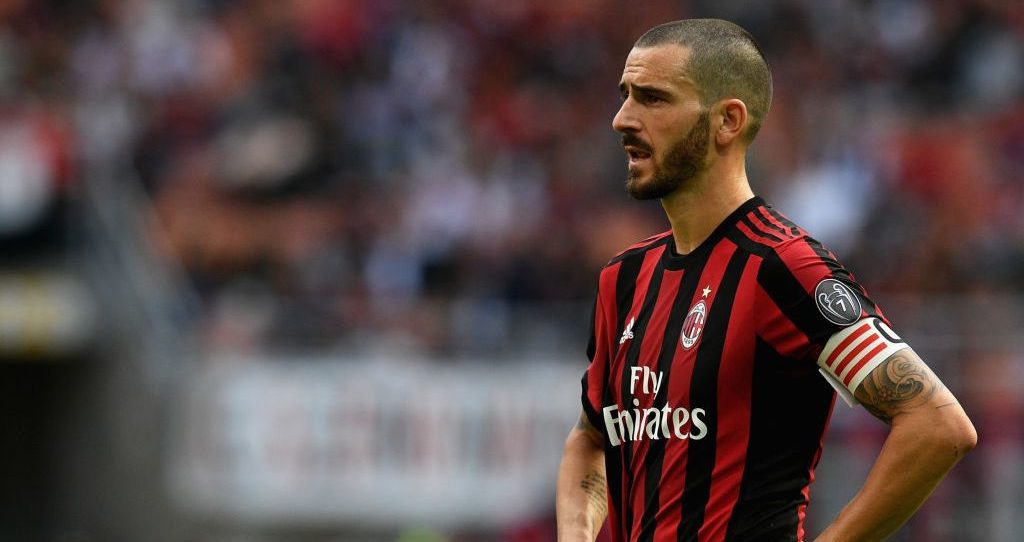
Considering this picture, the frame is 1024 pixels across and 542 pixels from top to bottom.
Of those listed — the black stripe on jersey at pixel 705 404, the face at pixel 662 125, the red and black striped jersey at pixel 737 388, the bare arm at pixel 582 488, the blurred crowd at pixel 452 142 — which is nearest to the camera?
the red and black striped jersey at pixel 737 388

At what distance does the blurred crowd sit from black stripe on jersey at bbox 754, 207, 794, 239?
8.15 meters

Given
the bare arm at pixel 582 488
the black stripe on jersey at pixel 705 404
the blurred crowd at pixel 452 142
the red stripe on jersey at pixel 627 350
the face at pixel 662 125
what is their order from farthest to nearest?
the blurred crowd at pixel 452 142 < the bare arm at pixel 582 488 < the red stripe on jersey at pixel 627 350 < the face at pixel 662 125 < the black stripe on jersey at pixel 705 404

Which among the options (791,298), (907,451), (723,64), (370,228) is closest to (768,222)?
(791,298)

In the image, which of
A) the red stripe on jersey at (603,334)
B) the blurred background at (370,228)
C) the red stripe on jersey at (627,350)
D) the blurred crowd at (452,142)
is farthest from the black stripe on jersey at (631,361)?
the blurred crowd at (452,142)

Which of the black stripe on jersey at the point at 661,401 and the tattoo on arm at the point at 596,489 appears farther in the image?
the tattoo on arm at the point at 596,489

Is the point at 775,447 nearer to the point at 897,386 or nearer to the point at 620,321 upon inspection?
the point at 897,386

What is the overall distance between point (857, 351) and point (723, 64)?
31.8 inches

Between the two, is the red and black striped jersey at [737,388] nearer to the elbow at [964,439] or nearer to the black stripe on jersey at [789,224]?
the black stripe on jersey at [789,224]

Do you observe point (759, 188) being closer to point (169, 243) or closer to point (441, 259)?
point (441, 259)

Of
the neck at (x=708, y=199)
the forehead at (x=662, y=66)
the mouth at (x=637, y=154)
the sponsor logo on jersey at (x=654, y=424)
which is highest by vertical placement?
the forehead at (x=662, y=66)

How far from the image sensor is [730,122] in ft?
13.2

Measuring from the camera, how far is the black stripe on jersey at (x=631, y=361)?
4.11 metres

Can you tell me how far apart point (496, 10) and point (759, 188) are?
5.39 metres

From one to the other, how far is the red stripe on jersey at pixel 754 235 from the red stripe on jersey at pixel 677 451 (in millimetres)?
44
